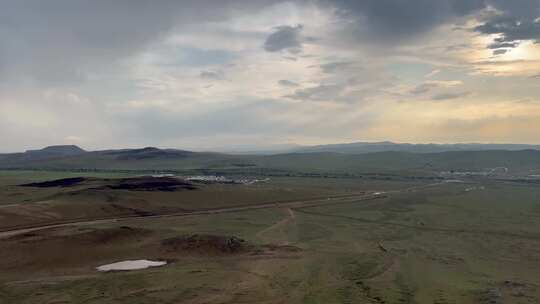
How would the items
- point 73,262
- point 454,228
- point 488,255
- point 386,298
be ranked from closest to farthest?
point 386,298 → point 73,262 → point 488,255 → point 454,228

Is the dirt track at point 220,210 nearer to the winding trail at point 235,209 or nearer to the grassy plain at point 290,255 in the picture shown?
the winding trail at point 235,209

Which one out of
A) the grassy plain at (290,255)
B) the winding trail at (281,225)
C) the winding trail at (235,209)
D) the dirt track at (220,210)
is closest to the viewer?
the grassy plain at (290,255)

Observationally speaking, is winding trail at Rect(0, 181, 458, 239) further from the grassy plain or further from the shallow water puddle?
the shallow water puddle

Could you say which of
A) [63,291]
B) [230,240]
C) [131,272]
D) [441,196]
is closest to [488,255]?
[230,240]

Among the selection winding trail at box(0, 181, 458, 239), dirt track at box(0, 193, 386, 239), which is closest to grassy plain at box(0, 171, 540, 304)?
winding trail at box(0, 181, 458, 239)

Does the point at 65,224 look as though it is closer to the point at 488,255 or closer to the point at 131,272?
the point at 131,272

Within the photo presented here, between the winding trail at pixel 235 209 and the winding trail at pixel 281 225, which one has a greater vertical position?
the winding trail at pixel 235 209

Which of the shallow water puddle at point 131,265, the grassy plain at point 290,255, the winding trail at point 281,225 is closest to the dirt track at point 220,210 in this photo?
the grassy plain at point 290,255

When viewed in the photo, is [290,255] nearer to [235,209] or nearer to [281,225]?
[281,225]

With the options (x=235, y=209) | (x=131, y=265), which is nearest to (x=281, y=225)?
(x=235, y=209)
